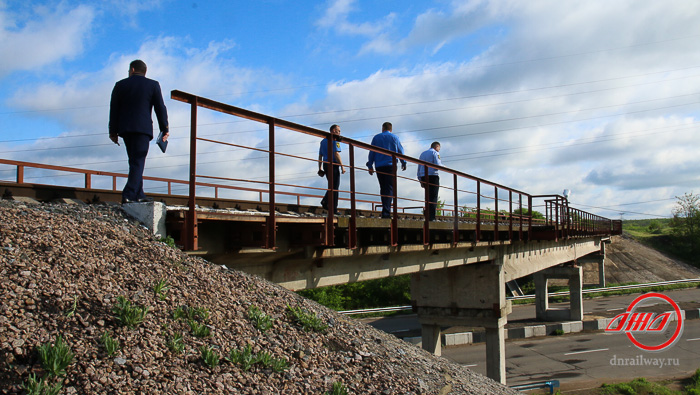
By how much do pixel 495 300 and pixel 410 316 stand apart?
66.8 feet

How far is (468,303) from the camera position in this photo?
51.2ft

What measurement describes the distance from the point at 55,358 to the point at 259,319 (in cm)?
179

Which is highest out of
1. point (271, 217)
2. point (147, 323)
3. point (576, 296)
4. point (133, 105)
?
point (133, 105)

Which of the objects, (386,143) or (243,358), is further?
(386,143)

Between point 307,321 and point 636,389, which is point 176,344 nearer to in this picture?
point 307,321

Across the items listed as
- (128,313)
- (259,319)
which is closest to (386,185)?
(259,319)

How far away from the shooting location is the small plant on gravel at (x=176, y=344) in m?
3.82

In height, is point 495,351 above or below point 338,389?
below

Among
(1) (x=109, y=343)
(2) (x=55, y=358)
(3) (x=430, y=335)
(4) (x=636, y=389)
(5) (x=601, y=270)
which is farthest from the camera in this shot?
(5) (x=601, y=270)

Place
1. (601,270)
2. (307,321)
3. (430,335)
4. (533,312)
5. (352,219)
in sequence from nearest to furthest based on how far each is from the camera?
(307,321)
(352,219)
(430,335)
(533,312)
(601,270)

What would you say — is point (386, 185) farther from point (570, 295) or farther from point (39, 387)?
point (570, 295)

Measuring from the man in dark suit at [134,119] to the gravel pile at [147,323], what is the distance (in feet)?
1.45

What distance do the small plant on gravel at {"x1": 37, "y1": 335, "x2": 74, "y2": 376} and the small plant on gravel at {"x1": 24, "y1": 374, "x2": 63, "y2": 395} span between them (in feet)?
0.26

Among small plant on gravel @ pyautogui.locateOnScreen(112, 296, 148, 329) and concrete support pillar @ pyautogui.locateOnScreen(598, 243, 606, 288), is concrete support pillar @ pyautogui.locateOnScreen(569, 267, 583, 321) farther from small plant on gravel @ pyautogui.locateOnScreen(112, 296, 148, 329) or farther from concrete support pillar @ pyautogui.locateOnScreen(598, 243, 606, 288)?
small plant on gravel @ pyautogui.locateOnScreen(112, 296, 148, 329)
